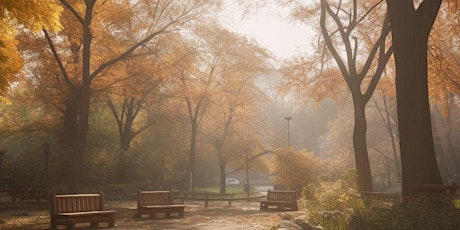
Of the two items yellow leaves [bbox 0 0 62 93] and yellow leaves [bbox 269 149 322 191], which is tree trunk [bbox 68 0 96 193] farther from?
yellow leaves [bbox 269 149 322 191]

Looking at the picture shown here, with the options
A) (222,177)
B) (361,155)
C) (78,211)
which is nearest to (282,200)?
(361,155)

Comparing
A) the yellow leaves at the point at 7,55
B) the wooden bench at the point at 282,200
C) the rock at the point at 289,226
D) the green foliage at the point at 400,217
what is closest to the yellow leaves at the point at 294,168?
the wooden bench at the point at 282,200

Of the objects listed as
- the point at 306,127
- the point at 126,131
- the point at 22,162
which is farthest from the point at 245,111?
the point at 306,127

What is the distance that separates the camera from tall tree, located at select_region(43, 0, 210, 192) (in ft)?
58.0

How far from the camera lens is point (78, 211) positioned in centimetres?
1290

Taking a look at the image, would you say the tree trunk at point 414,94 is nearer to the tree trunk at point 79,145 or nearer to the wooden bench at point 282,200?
the wooden bench at point 282,200

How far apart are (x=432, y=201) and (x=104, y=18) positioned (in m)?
15.1

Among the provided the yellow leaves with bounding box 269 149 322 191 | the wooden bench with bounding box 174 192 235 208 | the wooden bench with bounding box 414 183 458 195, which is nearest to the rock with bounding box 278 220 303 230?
the wooden bench with bounding box 414 183 458 195

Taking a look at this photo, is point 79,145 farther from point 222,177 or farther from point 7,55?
point 222,177

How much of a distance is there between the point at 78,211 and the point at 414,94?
10032mm

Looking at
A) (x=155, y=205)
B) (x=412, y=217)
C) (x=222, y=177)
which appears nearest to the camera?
(x=412, y=217)

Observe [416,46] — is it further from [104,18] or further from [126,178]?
[126,178]

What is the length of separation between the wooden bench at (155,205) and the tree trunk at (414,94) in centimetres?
813

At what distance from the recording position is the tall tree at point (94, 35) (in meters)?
17.7
